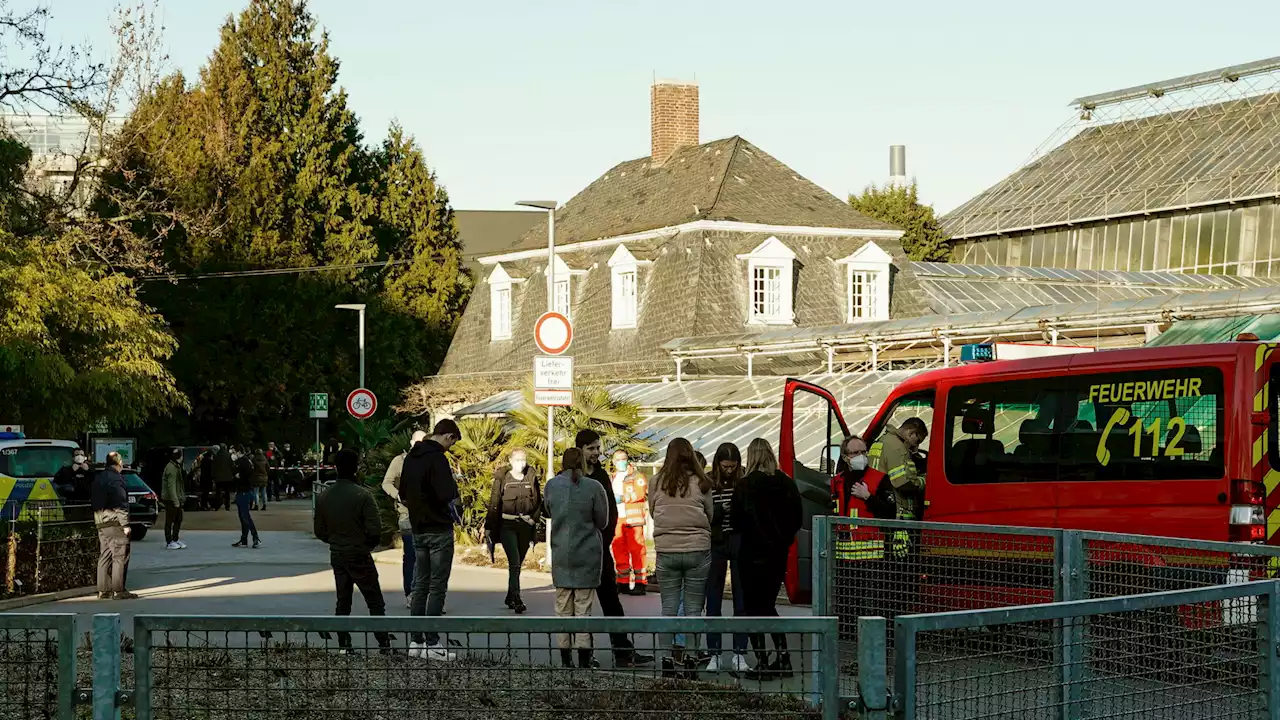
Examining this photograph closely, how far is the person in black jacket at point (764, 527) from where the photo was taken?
1266 centimetres

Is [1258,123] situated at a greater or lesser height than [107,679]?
greater

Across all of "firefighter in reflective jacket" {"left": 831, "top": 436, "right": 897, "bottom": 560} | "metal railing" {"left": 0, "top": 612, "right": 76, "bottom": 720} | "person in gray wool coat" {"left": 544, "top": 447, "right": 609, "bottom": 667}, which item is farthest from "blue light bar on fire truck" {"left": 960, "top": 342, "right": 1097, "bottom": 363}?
"metal railing" {"left": 0, "top": 612, "right": 76, "bottom": 720}

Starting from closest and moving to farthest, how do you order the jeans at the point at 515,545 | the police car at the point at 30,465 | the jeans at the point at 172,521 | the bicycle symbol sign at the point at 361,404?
the jeans at the point at 515,545 < the police car at the point at 30,465 < the jeans at the point at 172,521 < the bicycle symbol sign at the point at 361,404

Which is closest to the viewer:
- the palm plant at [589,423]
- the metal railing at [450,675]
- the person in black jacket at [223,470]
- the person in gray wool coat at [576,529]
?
the metal railing at [450,675]

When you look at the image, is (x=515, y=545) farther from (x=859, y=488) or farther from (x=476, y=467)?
(x=476, y=467)

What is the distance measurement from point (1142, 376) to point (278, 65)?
50780mm

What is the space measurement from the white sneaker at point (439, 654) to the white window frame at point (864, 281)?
40.5 m

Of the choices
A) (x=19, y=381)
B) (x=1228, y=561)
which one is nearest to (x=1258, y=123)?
(x=19, y=381)

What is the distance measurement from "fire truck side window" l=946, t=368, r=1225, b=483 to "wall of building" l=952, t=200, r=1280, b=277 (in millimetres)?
41007

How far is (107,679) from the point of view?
484 cm

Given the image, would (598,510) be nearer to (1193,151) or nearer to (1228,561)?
(1228,561)

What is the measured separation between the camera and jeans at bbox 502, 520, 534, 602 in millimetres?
17266

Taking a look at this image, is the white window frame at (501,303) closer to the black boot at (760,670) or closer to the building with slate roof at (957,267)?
the building with slate roof at (957,267)

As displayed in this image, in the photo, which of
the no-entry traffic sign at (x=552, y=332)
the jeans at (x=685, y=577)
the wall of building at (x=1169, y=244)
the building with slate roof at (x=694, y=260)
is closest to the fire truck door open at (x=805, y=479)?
the jeans at (x=685, y=577)
